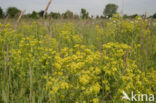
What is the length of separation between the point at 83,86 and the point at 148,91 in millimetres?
813

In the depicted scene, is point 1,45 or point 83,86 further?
point 1,45

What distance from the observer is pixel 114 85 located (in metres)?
1.82

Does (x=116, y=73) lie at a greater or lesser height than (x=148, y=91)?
greater

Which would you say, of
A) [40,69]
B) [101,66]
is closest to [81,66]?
[101,66]

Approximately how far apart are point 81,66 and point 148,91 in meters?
0.85

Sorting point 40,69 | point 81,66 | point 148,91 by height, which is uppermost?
point 81,66

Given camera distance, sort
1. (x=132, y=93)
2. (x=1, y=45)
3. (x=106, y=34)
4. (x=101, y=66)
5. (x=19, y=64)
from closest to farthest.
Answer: (x=132, y=93), (x=101, y=66), (x=19, y=64), (x=1, y=45), (x=106, y=34)

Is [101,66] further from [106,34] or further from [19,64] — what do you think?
[106,34]

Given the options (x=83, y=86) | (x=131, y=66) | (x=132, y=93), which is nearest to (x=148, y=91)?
(x=132, y=93)

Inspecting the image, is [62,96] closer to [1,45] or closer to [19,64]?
[19,64]

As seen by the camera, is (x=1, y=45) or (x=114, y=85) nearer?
(x=114, y=85)

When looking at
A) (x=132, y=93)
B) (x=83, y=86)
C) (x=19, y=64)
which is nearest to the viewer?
(x=83, y=86)

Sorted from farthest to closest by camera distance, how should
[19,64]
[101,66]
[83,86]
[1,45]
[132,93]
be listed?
[1,45] → [19,64] → [101,66] → [132,93] → [83,86]

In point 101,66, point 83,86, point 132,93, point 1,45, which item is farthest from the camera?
point 1,45
